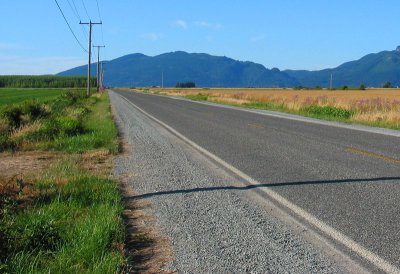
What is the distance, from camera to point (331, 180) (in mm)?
8109

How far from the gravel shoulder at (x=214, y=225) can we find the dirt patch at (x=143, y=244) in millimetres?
90

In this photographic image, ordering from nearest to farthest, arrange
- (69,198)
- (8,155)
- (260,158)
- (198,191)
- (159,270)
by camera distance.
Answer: (159,270), (69,198), (198,191), (260,158), (8,155)

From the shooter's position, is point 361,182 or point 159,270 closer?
point 159,270

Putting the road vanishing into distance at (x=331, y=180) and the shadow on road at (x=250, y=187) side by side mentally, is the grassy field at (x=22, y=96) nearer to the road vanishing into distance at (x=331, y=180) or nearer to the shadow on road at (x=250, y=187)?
the road vanishing into distance at (x=331, y=180)

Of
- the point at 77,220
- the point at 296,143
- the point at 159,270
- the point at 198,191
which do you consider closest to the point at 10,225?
the point at 77,220

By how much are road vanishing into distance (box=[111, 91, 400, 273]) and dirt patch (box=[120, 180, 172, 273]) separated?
1.62 meters

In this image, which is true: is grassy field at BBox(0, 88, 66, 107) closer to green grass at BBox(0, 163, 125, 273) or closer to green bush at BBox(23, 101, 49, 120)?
green bush at BBox(23, 101, 49, 120)

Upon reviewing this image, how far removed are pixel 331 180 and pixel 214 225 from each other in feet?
10.6

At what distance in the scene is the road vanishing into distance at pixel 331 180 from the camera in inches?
198

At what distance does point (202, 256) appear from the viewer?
4539 mm

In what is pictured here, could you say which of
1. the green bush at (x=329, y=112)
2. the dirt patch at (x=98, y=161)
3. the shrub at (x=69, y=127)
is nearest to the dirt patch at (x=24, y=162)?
the dirt patch at (x=98, y=161)

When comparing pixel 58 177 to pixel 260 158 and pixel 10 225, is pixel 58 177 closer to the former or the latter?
pixel 10 225

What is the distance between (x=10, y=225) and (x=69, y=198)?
1.50 m

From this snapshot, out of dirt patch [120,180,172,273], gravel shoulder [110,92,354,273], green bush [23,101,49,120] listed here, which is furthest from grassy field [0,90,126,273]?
green bush [23,101,49,120]
